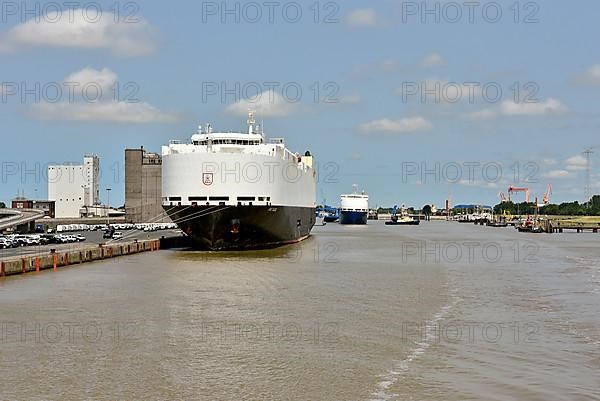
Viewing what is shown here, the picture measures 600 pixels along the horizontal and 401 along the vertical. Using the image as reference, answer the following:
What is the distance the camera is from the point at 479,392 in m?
14.6

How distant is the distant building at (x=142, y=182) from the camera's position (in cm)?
13525

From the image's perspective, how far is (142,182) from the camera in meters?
136

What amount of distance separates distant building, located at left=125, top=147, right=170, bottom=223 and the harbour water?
322ft

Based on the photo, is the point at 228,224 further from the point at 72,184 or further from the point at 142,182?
the point at 72,184

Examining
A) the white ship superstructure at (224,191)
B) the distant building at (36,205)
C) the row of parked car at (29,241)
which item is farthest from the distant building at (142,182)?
the white ship superstructure at (224,191)

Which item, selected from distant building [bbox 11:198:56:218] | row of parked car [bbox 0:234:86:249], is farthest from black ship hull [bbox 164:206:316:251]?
distant building [bbox 11:198:56:218]

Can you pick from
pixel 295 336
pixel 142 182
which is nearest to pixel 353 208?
pixel 142 182

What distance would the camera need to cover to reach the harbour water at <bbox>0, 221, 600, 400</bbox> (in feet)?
49.3

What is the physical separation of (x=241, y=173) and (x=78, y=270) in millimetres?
13317

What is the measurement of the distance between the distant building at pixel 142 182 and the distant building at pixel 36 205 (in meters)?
29.8

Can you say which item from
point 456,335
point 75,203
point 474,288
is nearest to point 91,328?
point 456,335

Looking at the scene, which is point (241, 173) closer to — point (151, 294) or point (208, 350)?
point (151, 294)

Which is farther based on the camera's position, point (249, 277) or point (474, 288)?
point (249, 277)

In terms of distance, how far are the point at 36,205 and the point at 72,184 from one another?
1091 centimetres
